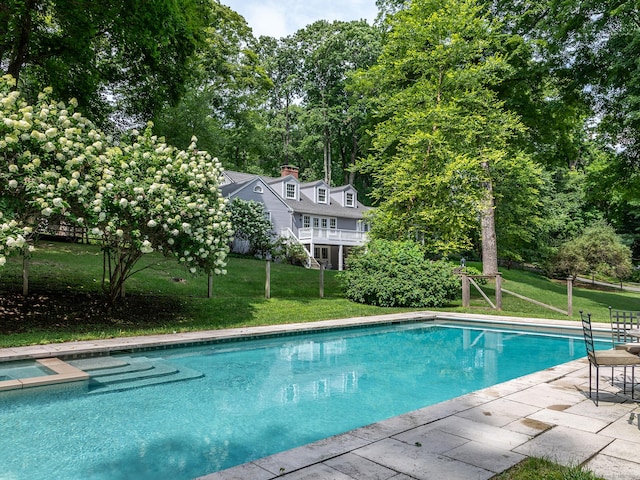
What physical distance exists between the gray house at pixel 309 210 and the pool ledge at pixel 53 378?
70.5 feet

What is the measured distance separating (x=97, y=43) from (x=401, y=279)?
14.9m

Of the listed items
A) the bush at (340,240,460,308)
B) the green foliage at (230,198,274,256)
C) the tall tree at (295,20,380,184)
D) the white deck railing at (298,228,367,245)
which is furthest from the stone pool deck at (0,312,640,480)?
the tall tree at (295,20,380,184)

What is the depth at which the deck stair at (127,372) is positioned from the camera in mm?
7120

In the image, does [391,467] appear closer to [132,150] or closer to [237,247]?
[132,150]

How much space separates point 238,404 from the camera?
6.60 metres

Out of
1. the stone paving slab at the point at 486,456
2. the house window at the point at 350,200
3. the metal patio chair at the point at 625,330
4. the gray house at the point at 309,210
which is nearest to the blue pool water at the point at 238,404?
the metal patio chair at the point at 625,330

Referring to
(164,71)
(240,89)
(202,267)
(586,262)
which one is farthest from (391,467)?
(240,89)

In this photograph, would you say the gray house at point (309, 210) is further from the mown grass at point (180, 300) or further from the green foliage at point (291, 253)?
the mown grass at point (180, 300)

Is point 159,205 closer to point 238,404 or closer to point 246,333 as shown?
point 246,333

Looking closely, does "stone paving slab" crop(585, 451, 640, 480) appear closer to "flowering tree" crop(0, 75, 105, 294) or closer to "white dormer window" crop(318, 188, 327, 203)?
"flowering tree" crop(0, 75, 105, 294)

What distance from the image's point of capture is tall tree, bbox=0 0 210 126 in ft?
41.2

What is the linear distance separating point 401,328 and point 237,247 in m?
18.2

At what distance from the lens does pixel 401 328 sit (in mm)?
13422

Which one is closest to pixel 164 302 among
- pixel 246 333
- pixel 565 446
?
pixel 246 333
